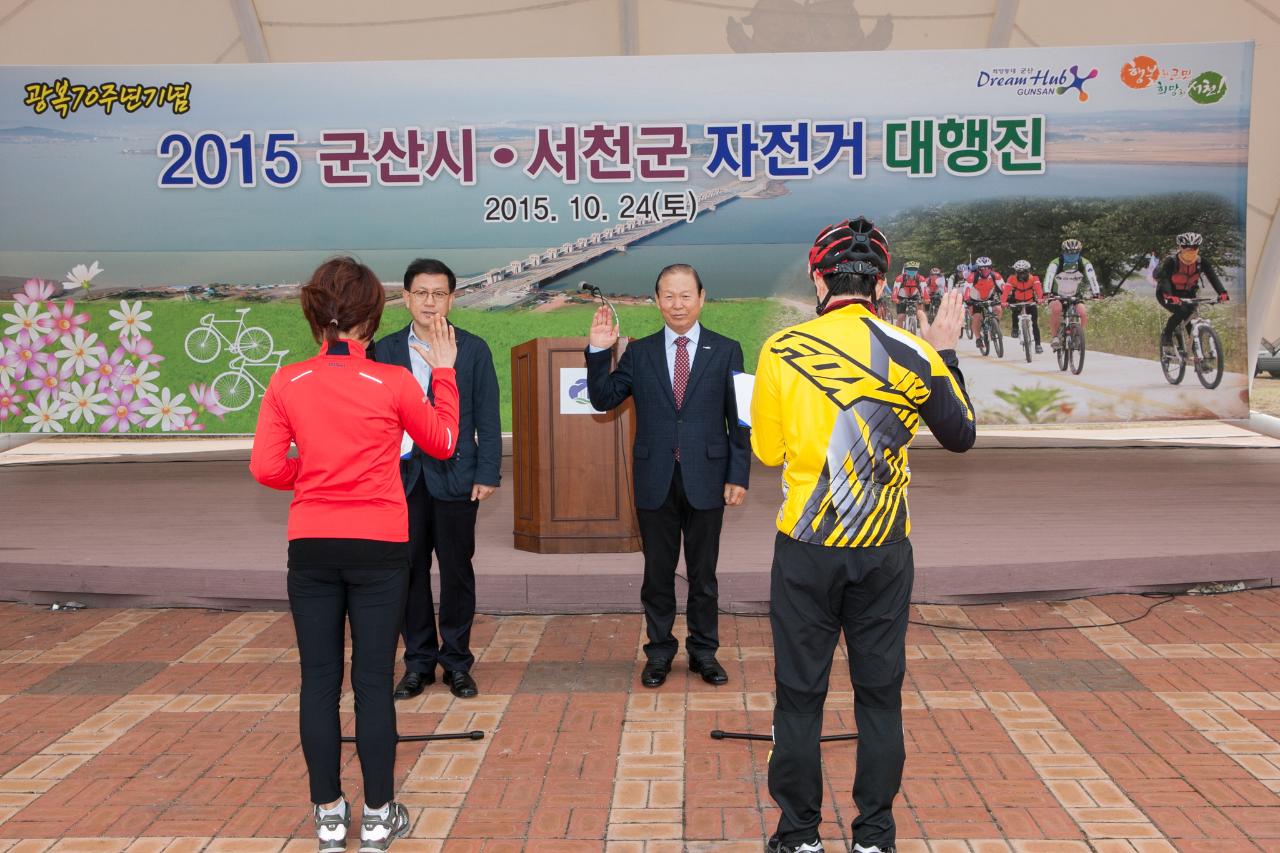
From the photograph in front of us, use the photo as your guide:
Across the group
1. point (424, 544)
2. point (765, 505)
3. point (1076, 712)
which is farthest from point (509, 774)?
point (765, 505)

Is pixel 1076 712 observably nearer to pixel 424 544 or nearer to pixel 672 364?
pixel 672 364

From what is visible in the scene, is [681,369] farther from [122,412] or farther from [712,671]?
[122,412]

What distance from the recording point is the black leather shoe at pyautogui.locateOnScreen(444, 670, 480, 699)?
4953mm

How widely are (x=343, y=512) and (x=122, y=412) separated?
Result: 25.3ft

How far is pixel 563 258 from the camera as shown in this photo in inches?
399

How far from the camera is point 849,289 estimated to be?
10.6ft

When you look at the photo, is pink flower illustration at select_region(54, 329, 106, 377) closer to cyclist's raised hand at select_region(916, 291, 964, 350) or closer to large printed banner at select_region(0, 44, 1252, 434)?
large printed banner at select_region(0, 44, 1252, 434)

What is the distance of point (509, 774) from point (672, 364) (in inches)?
71.1

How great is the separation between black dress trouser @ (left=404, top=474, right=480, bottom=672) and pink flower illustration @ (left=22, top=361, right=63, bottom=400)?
644 centimetres

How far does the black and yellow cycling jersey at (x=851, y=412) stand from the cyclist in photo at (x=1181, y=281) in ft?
25.5

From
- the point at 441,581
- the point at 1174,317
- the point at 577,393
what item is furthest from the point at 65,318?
the point at 1174,317

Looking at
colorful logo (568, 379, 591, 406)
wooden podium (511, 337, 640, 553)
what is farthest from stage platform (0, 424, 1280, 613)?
colorful logo (568, 379, 591, 406)

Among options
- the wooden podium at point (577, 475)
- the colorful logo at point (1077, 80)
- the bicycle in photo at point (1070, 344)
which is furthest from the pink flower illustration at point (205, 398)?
the colorful logo at point (1077, 80)

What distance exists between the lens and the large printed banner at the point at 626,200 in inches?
394
